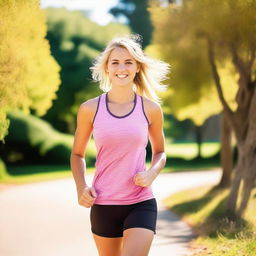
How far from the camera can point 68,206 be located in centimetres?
1322

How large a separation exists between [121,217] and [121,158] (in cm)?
40

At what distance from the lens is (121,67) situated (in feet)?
13.2

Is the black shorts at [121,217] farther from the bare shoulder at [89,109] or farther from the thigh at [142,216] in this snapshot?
the bare shoulder at [89,109]

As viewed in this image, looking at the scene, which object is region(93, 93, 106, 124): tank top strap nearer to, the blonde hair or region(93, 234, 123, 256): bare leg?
the blonde hair

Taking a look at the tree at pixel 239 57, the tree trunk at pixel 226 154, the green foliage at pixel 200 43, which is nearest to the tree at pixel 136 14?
the green foliage at pixel 200 43

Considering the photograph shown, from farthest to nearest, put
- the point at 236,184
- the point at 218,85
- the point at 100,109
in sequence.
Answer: the point at 218,85
the point at 236,184
the point at 100,109

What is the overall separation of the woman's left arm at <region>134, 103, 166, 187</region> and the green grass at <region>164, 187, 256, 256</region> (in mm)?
2852

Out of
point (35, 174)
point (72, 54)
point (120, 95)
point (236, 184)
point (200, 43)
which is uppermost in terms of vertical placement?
point (200, 43)

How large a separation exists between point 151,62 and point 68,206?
371 inches

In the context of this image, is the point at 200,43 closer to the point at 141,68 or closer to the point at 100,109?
the point at 141,68

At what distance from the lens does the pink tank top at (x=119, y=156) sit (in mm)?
3852

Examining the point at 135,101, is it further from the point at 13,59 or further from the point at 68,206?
the point at 68,206

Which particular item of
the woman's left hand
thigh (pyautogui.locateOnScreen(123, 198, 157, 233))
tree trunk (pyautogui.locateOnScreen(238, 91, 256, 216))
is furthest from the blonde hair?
tree trunk (pyautogui.locateOnScreen(238, 91, 256, 216))

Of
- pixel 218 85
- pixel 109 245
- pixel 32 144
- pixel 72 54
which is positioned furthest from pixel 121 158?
pixel 72 54
